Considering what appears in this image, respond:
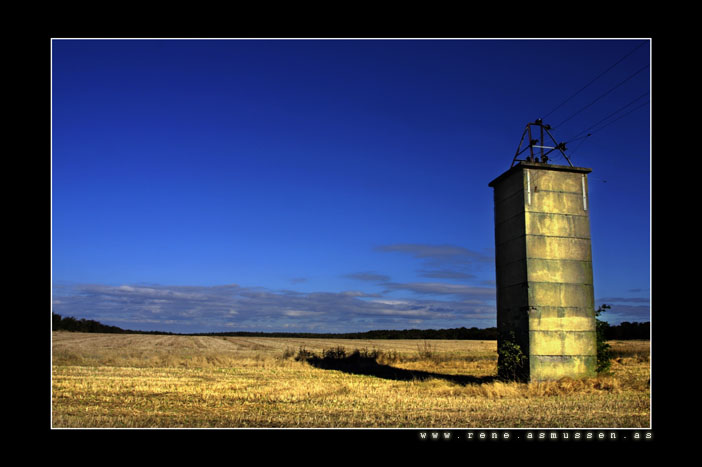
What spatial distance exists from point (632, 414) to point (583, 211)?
9046mm

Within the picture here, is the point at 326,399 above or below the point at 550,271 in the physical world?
below

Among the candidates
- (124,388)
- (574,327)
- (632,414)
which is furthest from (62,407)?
(574,327)

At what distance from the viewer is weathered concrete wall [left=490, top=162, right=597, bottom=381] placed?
728 inches

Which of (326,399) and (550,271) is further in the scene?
(550,271)

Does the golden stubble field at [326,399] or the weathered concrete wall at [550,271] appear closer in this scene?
the golden stubble field at [326,399]

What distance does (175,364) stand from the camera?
2728 cm

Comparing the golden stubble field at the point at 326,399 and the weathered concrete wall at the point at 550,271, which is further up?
the weathered concrete wall at the point at 550,271

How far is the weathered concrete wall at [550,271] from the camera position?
18500 mm

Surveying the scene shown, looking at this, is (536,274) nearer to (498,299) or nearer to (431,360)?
(498,299)

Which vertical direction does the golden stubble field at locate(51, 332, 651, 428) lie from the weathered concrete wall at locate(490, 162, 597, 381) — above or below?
below

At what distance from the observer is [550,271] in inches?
744

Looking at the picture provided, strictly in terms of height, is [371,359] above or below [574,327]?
below

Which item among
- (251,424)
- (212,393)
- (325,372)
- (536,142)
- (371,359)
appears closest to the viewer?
(251,424)

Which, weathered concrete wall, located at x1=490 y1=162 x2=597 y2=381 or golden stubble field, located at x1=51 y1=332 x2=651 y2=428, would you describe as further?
weathered concrete wall, located at x1=490 y1=162 x2=597 y2=381
